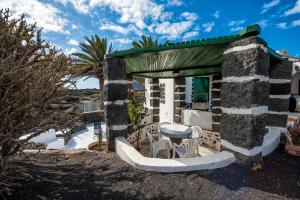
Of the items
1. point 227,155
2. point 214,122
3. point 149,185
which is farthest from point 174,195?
point 214,122

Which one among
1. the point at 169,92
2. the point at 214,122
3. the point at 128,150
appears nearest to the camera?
the point at 128,150

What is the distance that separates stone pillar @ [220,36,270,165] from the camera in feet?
12.8

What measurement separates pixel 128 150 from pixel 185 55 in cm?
333

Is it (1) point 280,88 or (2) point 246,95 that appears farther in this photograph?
(1) point 280,88

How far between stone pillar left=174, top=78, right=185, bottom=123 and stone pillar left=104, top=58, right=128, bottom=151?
7.00 metres

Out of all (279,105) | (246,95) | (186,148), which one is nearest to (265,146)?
(246,95)

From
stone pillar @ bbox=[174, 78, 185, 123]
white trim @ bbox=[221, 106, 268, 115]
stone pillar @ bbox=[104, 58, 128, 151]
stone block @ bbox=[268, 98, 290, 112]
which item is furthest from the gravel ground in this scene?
stone pillar @ bbox=[174, 78, 185, 123]

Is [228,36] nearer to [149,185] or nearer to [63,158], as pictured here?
[149,185]

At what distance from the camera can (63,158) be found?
5168 millimetres

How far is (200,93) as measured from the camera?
15.8m

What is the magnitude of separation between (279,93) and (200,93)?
8.91 m

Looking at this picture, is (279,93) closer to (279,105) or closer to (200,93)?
(279,105)

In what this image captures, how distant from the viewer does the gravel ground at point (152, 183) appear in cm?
324

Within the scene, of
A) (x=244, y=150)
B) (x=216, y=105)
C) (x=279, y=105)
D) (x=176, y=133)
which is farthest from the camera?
(x=216, y=105)
